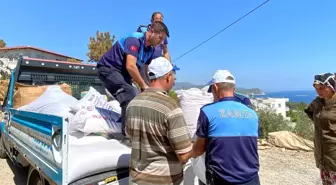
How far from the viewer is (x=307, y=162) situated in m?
5.99

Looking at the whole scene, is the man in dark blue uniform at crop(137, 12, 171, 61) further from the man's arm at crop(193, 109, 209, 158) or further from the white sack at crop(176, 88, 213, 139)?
the man's arm at crop(193, 109, 209, 158)

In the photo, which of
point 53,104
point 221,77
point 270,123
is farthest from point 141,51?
point 270,123

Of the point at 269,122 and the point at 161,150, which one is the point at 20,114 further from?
the point at 269,122

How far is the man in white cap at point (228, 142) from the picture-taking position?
6.53ft

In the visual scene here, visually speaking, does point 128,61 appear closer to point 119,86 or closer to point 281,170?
point 119,86

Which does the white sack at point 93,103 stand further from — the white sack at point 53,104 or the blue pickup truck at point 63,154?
the blue pickup truck at point 63,154

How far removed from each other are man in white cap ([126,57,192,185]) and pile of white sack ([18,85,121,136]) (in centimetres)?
91

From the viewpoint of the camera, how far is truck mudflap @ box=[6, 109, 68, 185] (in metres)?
2.23

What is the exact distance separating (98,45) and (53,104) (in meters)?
20.8

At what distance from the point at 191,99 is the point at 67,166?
131 centimetres

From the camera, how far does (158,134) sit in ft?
6.36

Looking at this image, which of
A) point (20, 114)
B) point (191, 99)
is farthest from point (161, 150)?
point (20, 114)

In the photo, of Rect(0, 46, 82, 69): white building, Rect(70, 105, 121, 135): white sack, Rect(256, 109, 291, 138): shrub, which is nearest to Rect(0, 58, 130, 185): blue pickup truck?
Rect(70, 105, 121, 135): white sack

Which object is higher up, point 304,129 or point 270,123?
point 270,123
